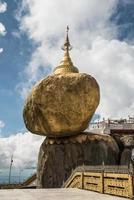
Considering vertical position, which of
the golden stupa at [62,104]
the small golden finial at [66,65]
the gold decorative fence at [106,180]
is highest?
the small golden finial at [66,65]

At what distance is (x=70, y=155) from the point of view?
33562 mm

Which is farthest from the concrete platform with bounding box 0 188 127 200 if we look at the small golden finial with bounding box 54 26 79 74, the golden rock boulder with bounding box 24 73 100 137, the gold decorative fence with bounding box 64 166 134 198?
the small golden finial with bounding box 54 26 79 74

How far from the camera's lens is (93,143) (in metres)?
33.9

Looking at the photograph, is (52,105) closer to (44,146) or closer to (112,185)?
(44,146)

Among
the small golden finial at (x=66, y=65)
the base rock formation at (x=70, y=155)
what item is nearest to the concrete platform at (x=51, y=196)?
the base rock formation at (x=70, y=155)

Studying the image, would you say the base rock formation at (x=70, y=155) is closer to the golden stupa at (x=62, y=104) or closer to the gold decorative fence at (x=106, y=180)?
the golden stupa at (x=62, y=104)

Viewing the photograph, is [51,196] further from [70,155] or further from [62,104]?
[62,104]

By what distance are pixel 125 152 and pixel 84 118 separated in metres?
5.90

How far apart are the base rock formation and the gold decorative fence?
31.8 feet

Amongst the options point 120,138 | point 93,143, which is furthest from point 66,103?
point 120,138

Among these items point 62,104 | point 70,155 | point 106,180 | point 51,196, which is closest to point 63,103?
point 62,104

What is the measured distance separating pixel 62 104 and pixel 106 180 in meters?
15.9

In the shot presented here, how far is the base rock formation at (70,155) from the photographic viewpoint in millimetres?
33000

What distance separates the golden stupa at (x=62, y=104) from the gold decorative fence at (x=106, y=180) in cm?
1106
